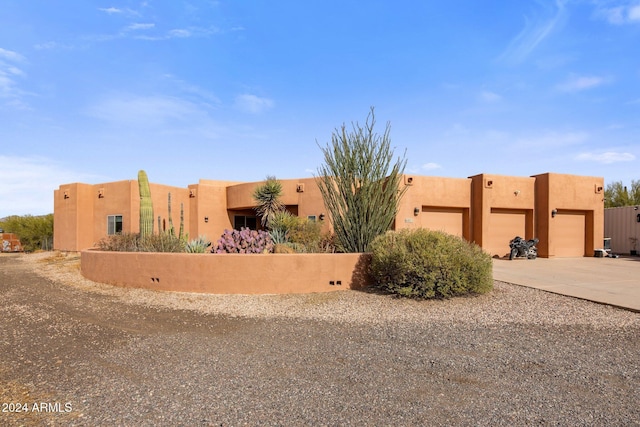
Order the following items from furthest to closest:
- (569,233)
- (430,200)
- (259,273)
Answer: (569,233) < (430,200) < (259,273)

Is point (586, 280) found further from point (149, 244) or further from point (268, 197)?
point (268, 197)

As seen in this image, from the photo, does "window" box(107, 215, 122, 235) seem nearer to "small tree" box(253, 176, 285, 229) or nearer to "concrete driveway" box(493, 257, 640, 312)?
"small tree" box(253, 176, 285, 229)

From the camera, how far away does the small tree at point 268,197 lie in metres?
18.6

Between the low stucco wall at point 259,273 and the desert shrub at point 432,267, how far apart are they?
101 cm

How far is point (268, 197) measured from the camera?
1861 cm

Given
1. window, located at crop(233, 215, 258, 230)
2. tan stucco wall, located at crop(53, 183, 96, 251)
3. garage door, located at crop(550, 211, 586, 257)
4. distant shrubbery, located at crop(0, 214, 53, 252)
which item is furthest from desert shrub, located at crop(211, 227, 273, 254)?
distant shrubbery, located at crop(0, 214, 53, 252)

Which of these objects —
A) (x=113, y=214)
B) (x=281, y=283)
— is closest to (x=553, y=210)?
(x=281, y=283)

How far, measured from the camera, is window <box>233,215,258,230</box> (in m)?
22.4

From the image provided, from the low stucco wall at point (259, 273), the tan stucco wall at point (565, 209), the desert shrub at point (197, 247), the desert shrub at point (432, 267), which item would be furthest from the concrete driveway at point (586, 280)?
the desert shrub at point (197, 247)

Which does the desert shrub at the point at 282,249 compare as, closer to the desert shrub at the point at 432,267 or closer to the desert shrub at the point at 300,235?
the desert shrub at the point at 300,235

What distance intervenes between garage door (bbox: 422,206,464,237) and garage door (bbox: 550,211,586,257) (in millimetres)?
4599

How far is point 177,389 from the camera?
12.4 ft

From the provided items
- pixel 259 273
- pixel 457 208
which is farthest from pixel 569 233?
pixel 259 273

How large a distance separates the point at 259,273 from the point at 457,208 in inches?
475
